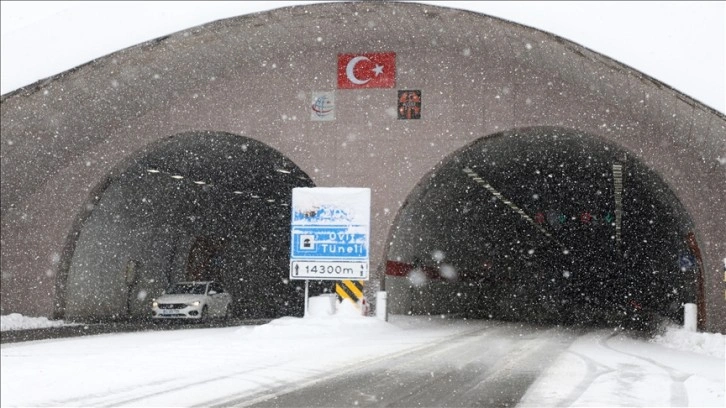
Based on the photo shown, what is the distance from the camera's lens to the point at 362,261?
2123cm

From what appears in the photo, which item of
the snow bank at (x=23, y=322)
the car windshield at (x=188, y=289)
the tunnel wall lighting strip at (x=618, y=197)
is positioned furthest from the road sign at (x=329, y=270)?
the car windshield at (x=188, y=289)

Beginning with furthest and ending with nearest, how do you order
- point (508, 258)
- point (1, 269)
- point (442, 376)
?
1. point (508, 258)
2. point (1, 269)
3. point (442, 376)

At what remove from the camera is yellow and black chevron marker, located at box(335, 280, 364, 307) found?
22500 mm

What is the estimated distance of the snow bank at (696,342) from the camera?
17.6 meters

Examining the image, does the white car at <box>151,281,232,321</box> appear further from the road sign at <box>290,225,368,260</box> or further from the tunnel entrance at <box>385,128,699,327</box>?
the road sign at <box>290,225,368,260</box>

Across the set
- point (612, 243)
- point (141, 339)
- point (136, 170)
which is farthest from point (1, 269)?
point (612, 243)

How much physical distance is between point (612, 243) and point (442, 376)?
41.5m

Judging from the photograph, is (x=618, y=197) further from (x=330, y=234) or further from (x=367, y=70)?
(x=330, y=234)

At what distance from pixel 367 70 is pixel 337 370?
42.0 ft

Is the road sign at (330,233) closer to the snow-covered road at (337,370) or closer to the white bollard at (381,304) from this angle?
the snow-covered road at (337,370)

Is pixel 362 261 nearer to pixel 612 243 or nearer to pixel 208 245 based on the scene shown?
pixel 208 245

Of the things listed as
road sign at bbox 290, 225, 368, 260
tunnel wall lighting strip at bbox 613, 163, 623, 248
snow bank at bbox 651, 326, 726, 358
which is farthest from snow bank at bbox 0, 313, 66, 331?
tunnel wall lighting strip at bbox 613, 163, 623, 248

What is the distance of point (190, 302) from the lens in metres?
29.9

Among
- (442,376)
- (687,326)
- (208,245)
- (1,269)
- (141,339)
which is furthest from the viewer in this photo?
(208,245)
